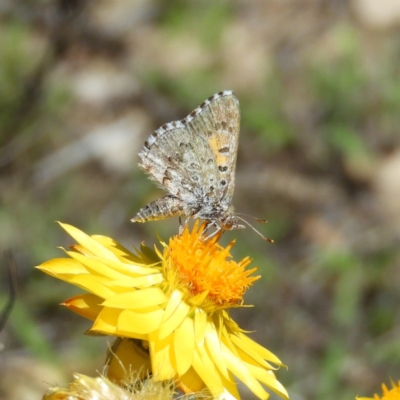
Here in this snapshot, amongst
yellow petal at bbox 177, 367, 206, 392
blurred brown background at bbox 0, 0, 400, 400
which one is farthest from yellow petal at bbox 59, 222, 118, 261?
blurred brown background at bbox 0, 0, 400, 400

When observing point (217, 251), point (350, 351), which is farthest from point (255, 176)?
point (217, 251)

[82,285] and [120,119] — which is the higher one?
[120,119]

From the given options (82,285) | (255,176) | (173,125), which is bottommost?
(82,285)

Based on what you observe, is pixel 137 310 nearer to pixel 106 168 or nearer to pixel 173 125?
pixel 173 125

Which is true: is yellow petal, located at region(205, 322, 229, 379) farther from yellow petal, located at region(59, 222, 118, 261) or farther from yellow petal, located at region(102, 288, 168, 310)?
yellow petal, located at region(59, 222, 118, 261)

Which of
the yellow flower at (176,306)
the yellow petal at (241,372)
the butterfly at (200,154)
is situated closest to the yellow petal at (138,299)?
the yellow flower at (176,306)
